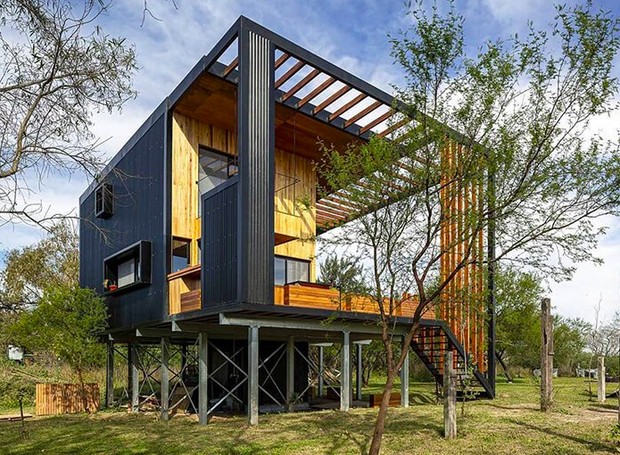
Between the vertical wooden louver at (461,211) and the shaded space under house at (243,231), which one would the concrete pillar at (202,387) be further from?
the vertical wooden louver at (461,211)

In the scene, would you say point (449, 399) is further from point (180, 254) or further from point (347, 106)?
point (180, 254)

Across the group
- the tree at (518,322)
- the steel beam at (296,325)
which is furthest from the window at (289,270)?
the tree at (518,322)

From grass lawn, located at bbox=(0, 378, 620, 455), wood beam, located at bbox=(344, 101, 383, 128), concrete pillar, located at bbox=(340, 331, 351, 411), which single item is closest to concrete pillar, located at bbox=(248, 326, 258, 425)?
grass lawn, located at bbox=(0, 378, 620, 455)

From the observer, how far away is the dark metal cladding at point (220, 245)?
1203 cm

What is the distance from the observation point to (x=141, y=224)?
16.2m

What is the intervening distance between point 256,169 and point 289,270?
5.37 meters

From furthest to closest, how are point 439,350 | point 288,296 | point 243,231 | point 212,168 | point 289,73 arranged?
point 439,350 < point 212,168 < point 289,73 < point 288,296 < point 243,231

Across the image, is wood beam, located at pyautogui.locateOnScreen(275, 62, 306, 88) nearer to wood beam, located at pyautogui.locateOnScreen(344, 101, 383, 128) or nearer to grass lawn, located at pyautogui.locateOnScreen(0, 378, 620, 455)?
wood beam, located at pyautogui.locateOnScreen(344, 101, 383, 128)

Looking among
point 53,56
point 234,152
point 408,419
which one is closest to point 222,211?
point 234,152

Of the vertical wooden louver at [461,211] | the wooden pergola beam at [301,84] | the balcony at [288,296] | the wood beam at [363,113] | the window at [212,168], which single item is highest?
the wooden pergola beam at [301,84]

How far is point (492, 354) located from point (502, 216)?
10912mm

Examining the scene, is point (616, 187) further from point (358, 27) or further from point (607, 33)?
point (358, 27)

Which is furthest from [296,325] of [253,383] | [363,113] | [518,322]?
[518,322]

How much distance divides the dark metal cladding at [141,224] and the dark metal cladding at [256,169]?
10.3 feet
